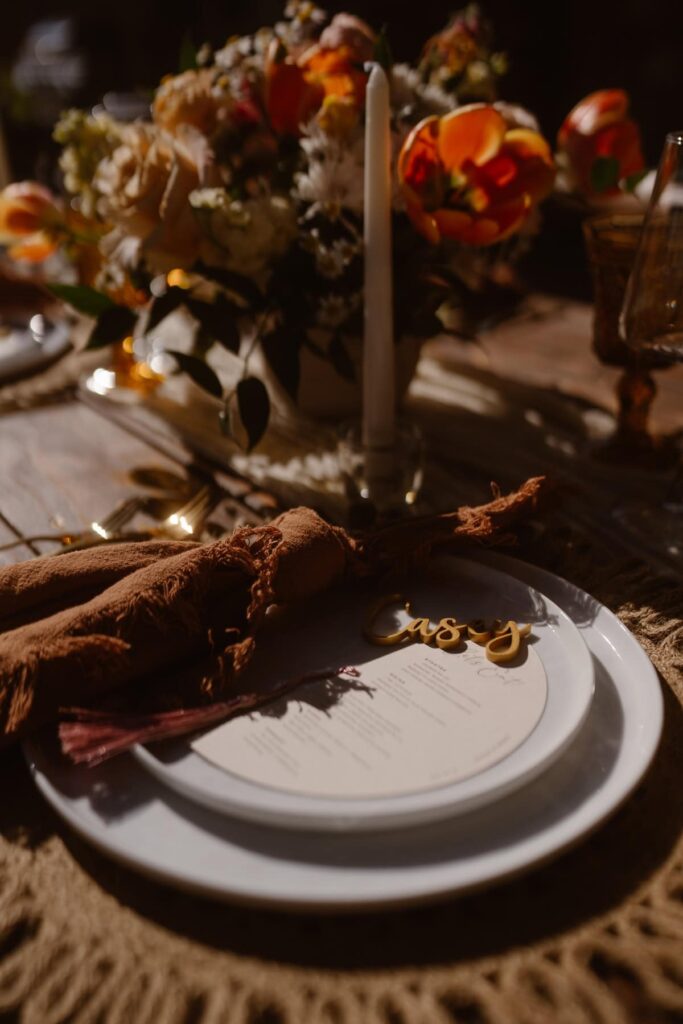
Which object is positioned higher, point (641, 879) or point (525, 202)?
point (525, 202)

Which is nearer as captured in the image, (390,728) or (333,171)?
(390,728)

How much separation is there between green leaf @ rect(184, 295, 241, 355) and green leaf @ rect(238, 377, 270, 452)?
33 millimetres

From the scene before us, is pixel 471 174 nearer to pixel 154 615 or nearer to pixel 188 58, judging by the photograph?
pixel 188 58

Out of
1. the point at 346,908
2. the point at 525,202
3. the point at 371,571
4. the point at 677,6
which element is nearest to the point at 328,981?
the point at 346,908

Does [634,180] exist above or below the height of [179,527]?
above

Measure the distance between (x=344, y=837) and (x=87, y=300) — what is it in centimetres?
61

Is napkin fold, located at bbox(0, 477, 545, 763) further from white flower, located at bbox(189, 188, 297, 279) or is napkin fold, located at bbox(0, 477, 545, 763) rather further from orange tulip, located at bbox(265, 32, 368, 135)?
orange tulip, located at bbox(265, 32, 368, 135)

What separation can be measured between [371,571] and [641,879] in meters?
0.23

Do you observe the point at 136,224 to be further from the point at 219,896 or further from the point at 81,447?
the point at 219,896

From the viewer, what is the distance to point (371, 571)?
1.63 feet

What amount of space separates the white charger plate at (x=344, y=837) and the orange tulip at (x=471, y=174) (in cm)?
43

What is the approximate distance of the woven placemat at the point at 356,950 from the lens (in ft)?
0.93

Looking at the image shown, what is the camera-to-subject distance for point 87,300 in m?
0.78

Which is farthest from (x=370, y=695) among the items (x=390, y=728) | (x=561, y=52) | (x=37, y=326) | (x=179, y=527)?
(x=561, y=52)
